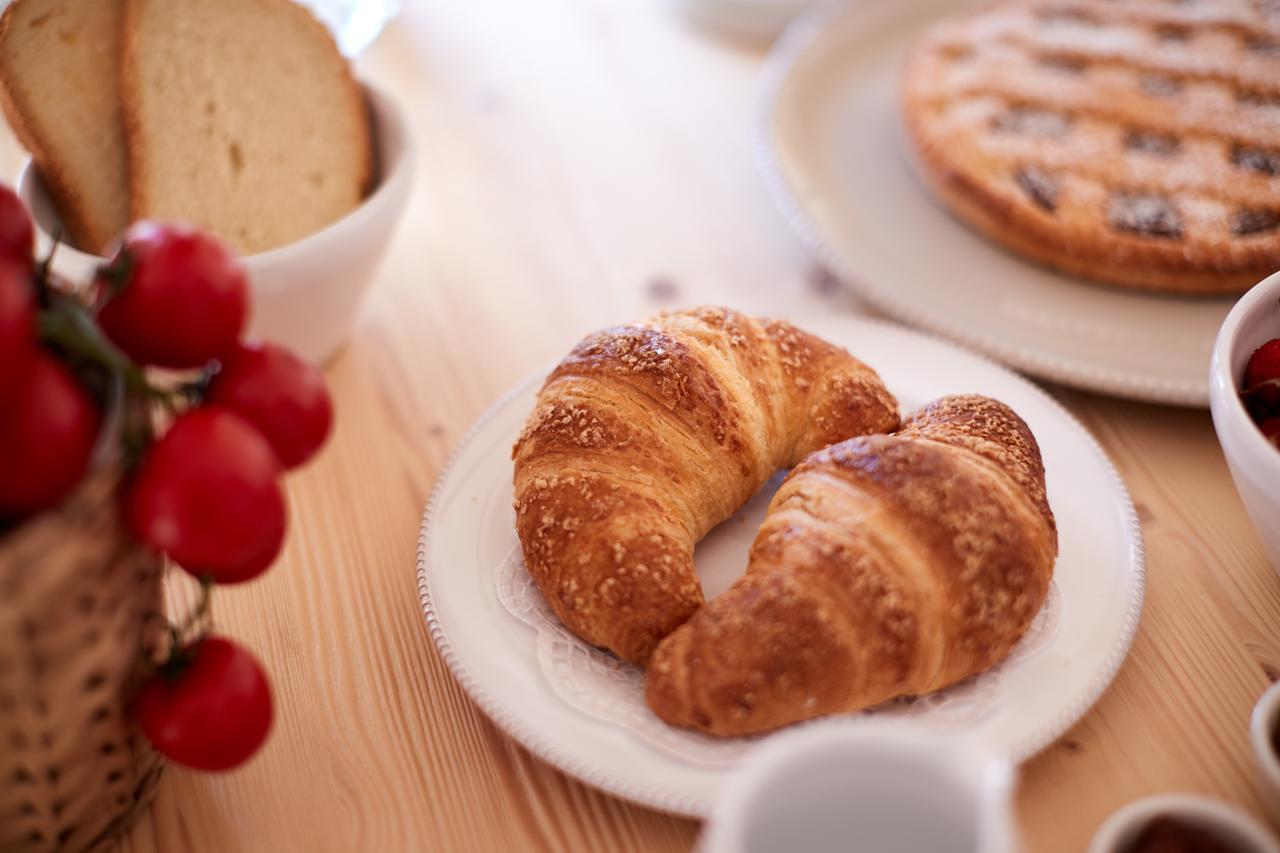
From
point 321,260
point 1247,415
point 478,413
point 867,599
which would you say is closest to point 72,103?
point 321,260

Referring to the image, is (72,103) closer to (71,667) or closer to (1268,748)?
(71,667)

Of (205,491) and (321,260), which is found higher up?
(205,491)

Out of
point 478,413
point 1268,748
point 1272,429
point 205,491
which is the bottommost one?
point 478,413

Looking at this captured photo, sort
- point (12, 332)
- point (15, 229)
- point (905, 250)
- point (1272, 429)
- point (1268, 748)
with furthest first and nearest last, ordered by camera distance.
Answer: point (905, 250)
point (1272, 429)
point (1268, 748)
point (15, 229)
point (12, 332)

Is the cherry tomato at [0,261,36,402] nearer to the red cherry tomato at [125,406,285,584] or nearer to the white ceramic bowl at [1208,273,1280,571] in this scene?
the red cherry tomato at [125,406,285,584]

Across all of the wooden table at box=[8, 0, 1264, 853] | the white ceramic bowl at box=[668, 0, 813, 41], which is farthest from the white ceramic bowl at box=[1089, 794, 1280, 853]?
the white ceramic bowl at box=[668, 0, 813, 41]

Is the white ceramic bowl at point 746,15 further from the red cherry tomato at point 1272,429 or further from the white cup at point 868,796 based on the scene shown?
the white cup at point 868,796
